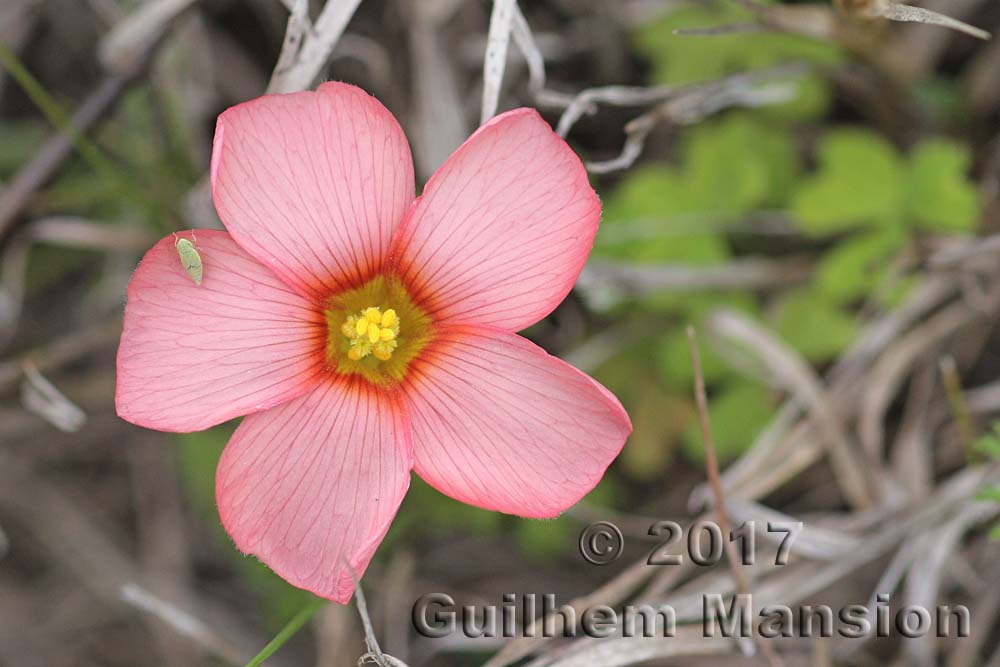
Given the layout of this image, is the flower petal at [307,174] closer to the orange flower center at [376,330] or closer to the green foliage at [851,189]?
the orange flower center at [376,330]

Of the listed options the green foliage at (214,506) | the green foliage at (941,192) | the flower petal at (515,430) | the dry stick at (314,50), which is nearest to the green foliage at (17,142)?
the green foliage at (214,506)

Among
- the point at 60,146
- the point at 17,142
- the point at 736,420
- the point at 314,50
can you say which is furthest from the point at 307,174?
the point at 17,142

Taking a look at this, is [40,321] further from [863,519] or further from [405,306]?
[863,519]

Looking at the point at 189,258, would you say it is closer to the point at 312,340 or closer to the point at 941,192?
the point at 312,340

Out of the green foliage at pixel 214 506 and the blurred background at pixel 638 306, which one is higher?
the blurred background at pixel 638 306

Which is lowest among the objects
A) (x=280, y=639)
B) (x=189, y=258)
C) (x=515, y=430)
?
(x=280, y=639)

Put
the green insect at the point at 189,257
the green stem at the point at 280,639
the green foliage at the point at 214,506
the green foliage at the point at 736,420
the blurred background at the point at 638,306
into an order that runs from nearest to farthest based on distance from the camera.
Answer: the green insect at the point at 189,257 → the green stem at the point at 280,639 → the blurred background at the point at 638,306 → the green foliage at the point at 736,420 → the green foliage at the point at 214,506
